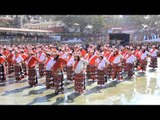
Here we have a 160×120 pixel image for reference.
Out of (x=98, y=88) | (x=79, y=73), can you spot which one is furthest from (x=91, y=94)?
(x=98, y=88)

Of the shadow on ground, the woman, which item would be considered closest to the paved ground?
the shadow on ground

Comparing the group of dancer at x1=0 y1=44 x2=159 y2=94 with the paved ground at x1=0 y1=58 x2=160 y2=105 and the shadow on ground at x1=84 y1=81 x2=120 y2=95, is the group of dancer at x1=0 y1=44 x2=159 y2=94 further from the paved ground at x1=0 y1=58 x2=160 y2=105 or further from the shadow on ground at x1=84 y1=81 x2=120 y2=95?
the paved ground at x1=0 y1=58 x2=160 y2=105

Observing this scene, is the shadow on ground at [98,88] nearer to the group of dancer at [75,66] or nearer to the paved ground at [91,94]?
the paved ground at [91,94]

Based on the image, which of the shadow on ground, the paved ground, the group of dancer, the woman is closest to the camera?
the paved ground

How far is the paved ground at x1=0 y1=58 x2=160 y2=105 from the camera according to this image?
373 inches

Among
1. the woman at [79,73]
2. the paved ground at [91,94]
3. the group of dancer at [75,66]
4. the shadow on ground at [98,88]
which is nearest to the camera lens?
the paved ground at [91,94]

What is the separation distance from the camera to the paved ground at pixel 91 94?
373 inches

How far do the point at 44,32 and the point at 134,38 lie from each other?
1317cm

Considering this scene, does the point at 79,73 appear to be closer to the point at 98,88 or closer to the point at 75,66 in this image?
the point at 75,66

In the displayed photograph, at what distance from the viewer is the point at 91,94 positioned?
10461mm

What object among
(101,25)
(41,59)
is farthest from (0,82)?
(101,25)

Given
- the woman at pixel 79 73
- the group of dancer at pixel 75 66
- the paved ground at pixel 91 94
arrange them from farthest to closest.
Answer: the group of dancer at pixel 75 66 → the woman at pixel 79 73 → the paved ground at pixel 91 94

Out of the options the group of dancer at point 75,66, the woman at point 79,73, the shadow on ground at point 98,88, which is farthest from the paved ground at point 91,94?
the group of dancer at point 75,66
